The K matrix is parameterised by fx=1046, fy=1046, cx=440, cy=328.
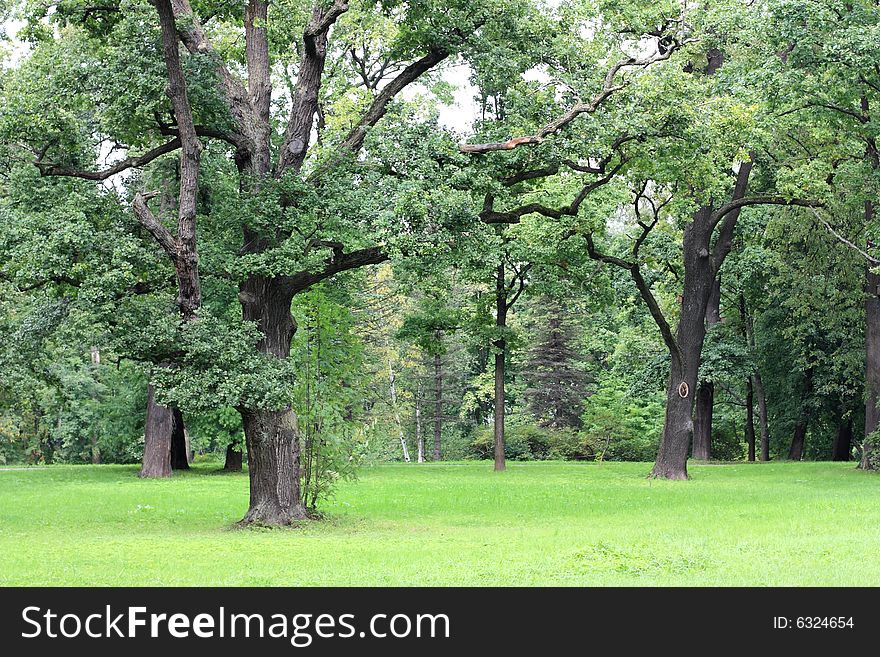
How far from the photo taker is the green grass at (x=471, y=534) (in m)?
11.0

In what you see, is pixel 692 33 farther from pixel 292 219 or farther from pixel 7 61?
pixel 7 61

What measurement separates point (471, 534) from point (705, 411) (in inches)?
1055

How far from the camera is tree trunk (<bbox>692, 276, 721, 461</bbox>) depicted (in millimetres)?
40650

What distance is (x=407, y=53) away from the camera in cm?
1881

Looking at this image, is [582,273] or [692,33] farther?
[582,273]

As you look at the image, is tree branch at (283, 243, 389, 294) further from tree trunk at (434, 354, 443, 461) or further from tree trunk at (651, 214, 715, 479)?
tree trunk at (434, 354, 443, 461)

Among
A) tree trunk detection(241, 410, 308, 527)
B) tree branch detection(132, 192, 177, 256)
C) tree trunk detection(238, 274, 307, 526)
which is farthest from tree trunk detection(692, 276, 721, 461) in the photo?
tree branch detection(132, 192, 177, 256)

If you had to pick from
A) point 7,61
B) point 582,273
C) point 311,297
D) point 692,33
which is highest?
point 7,61

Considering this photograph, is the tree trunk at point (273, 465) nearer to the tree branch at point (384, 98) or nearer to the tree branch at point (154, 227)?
the tree branch at point (154, 227)

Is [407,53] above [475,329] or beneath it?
above

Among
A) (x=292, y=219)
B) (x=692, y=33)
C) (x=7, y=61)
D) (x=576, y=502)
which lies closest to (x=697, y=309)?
(x=692, y=33)

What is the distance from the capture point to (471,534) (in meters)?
16.1

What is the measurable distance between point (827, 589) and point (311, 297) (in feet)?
37.5

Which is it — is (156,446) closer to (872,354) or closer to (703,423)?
(703,423)
